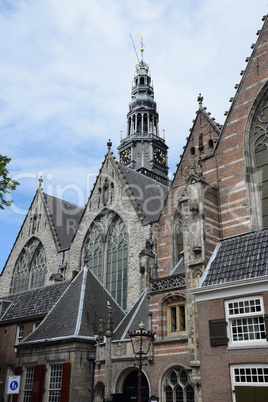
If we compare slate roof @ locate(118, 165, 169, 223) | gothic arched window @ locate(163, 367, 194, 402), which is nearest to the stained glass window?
gothic arched window @ locate(163, 367, 194, 402)

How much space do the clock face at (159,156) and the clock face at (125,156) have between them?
2595 mm

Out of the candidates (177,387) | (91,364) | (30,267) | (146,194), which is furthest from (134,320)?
(30,267)

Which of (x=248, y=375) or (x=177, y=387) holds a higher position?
(x=248, y=375)

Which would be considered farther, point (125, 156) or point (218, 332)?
point (125, 156)

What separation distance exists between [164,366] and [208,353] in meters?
4.30

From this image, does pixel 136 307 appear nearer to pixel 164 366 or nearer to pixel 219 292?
pixel 164 366

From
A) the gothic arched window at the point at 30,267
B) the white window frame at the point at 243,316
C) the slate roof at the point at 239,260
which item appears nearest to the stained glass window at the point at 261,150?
the slate roof at the point at 239,260

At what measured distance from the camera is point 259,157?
19.5 m

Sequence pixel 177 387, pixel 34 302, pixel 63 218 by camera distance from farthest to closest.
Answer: pixel 63 218 < pixel 34 302 < pixel 177 387

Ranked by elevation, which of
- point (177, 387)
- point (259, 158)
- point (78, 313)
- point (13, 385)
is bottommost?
point (13, 385)

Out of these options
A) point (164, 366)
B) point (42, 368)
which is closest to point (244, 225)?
point (164, 366)

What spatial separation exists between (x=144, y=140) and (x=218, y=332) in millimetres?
29570

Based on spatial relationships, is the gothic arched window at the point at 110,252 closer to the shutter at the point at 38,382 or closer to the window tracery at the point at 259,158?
the shutter at the point at 38,382

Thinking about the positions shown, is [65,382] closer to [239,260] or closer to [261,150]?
[239,260]
